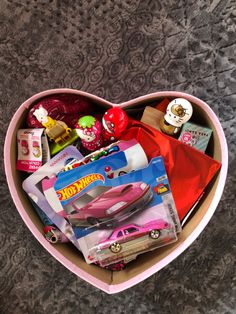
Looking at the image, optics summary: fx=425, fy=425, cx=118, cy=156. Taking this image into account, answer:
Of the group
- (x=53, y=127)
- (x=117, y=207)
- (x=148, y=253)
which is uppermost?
Answer: (x=53, y=127)

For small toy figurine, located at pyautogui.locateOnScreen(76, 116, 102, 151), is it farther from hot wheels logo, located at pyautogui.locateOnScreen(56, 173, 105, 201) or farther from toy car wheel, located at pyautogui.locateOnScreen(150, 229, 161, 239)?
toy car wheel, located at pyautogui.locateOnScreen(150, 229, 161, 239)

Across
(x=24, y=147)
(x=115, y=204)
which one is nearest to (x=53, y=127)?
(x=24, y=147)

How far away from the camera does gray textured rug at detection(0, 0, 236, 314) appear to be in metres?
0.96

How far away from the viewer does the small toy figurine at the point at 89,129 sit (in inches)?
31.3

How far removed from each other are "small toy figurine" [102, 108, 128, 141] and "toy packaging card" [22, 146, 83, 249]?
0.08 meters

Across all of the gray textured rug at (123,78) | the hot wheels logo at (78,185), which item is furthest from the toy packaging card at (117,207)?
the gray textured rug at (123,78)

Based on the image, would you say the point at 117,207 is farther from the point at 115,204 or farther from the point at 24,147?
the point at 24,147

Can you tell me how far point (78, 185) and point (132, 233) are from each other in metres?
0.13

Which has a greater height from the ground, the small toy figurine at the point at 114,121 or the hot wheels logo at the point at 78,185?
the small toy figurine at the point at 114,121

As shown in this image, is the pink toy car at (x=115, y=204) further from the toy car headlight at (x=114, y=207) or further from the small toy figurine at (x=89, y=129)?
the small toy figurine at (x=89, y=129)

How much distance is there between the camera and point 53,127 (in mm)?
830

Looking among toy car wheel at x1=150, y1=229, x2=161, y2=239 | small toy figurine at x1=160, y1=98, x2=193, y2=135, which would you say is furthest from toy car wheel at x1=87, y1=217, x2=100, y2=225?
small toy figurine at x1=160, y1=98, x2=193, y2=135

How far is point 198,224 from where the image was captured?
801 mm

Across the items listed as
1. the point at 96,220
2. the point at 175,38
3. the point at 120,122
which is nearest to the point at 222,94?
the point at 175,38
